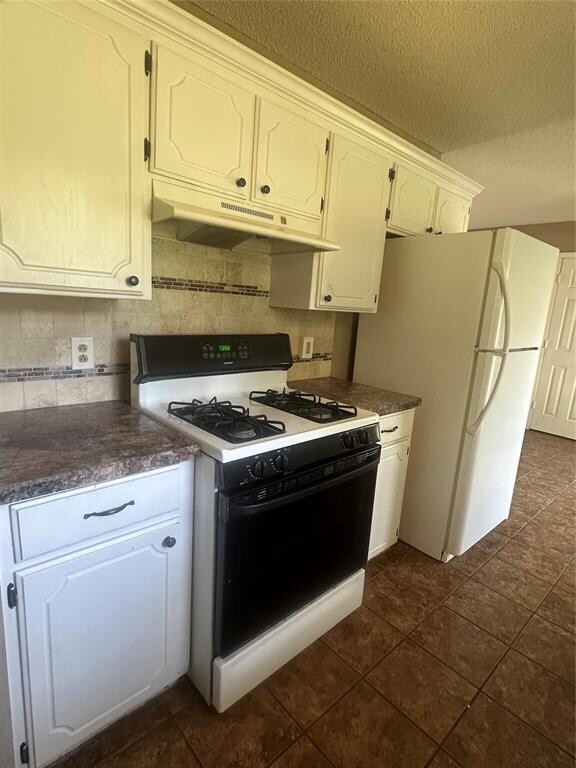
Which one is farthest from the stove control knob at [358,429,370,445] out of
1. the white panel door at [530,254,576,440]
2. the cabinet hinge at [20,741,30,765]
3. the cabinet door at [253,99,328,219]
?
the white panel door at [530,254,576,440]

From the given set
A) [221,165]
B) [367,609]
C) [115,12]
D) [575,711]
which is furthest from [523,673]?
[115,12]

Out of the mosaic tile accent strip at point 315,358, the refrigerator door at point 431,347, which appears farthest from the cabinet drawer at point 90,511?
the refrigerator door at point 431,347

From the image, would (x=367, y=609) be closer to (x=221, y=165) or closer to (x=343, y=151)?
(x=221, y=165)

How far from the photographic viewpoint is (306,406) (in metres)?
1.68

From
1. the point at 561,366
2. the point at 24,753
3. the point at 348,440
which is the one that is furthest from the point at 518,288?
the point at 561,366

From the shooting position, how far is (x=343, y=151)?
180 cm

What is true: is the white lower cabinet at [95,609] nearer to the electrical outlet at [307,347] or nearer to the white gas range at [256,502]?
the white gas range at [256,502]

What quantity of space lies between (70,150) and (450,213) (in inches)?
85.7

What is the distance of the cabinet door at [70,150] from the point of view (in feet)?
3.39

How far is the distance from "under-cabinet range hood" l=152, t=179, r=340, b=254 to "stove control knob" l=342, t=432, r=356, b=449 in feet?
2.58

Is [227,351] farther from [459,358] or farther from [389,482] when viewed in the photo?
[459,358]

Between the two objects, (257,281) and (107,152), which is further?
(257,281)

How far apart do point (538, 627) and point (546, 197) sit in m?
3.42

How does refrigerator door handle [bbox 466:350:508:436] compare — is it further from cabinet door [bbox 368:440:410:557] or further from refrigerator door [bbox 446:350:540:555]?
cabinet door [bbox 368:440:410:557]
